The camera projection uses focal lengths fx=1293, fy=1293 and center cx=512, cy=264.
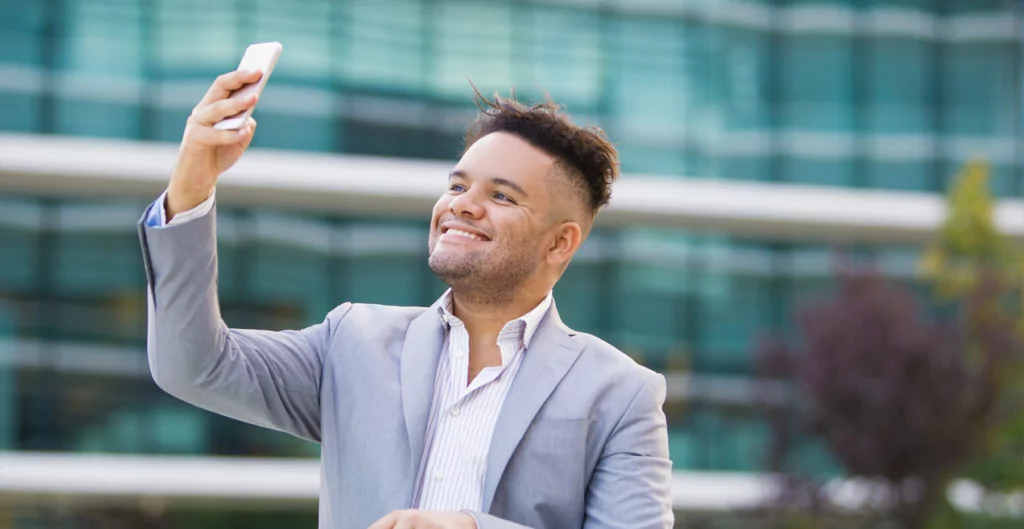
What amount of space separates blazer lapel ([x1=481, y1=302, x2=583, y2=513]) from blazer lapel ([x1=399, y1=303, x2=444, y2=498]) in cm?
13

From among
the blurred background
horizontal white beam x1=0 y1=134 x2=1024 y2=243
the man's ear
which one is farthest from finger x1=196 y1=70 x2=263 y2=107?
the blurred background

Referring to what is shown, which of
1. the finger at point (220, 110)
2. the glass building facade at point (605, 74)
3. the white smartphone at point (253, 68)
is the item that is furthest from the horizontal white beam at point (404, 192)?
the finger at point (220, 110)

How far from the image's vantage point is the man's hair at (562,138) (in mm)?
2408

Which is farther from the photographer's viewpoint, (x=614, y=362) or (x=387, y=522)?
(x=614, y=362)

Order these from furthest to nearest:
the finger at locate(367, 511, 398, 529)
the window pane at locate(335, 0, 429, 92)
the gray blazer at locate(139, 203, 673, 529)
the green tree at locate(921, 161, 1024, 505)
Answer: the window pane at locate(335, 0, 429, 92)
the green tree at locate(921, 161, 1024, 505)
the gray blazer at locate(139, 203, 673, 529)
the finger at locate(367, 511, 398, 529)

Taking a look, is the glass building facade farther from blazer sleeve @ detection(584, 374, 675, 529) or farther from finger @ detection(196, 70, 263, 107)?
finger @ detection(196, 70, 263, 107)

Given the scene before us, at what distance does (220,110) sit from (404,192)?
14881mm

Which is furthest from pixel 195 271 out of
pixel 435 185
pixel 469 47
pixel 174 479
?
pixel 469 47

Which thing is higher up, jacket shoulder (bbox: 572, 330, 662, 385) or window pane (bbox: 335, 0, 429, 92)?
window pane (bbox: 335, 0, 429, 92)

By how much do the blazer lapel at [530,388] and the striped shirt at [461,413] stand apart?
1.2 inches

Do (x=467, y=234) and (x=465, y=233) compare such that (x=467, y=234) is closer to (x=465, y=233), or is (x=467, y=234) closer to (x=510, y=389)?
(x=465, y=233)

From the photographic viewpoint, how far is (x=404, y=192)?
16.8 m

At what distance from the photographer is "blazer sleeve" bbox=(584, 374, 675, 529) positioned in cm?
218

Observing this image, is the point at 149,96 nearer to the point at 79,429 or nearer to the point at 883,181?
the point at 79,429
